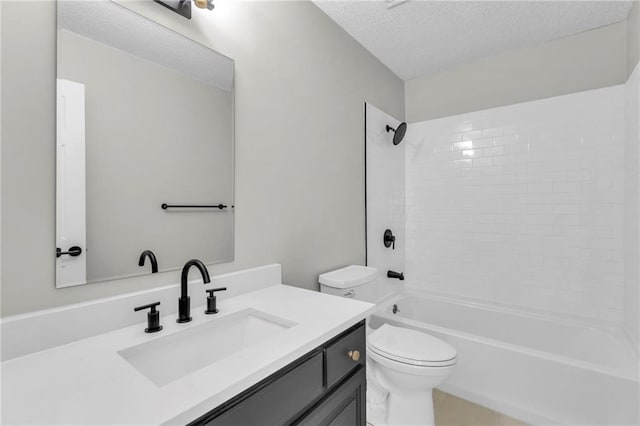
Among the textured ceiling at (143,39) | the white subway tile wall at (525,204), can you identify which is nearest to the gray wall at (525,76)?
the white subway tile wall at (525,204)

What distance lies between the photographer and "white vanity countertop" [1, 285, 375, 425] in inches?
21.9

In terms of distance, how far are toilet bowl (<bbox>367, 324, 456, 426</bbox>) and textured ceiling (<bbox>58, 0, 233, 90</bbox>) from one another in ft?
4.97

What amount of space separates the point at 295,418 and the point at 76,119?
106 cm

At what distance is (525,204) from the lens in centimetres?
239

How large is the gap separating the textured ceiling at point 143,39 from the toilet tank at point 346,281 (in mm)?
1098

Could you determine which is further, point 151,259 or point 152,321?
point 151,259

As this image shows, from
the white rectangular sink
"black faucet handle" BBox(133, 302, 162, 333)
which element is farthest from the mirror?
the white rectangular sink

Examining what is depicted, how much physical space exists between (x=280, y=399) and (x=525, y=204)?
2.39 m

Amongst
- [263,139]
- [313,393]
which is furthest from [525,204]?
[313,393]

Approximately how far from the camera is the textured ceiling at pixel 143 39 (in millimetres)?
930

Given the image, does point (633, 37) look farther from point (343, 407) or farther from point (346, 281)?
point (343, 407)

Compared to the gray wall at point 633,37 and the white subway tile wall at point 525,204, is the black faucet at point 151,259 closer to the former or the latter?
the white subway tile wall at point 525,204

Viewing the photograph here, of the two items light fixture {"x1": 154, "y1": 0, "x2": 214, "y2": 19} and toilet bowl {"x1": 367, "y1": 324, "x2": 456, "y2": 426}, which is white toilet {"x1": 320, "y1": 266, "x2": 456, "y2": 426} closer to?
toilet bowl {"x1": 367, "y1": 324, "x2": 456, "y2": 426}

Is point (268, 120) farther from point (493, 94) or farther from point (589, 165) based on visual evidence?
point (589, 165)
